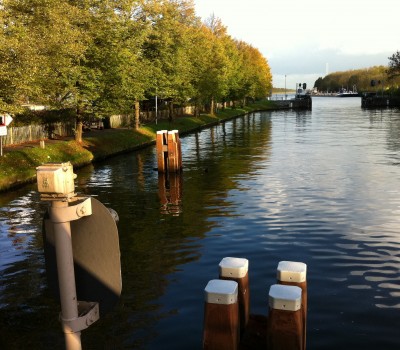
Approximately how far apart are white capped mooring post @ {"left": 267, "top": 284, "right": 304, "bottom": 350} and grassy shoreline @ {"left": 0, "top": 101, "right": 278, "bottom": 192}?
21799 millimetres

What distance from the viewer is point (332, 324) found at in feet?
29.3

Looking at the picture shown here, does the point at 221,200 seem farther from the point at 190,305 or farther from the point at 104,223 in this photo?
the point at 104,223

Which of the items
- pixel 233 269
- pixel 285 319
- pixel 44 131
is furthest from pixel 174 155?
pixel 285 319

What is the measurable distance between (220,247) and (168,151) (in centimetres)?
1420

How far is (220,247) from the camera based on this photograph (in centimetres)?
1393

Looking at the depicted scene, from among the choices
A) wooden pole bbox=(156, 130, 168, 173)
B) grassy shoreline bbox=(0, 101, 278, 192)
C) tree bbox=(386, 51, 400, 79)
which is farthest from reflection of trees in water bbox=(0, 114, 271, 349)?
tree bbox=(386, 51, 400, 79)

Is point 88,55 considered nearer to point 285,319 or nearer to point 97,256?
point 285,319

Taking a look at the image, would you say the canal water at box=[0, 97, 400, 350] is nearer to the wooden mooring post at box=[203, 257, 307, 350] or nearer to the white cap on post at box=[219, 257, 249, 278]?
the white cap on post at box=[219, 257, 249, 278]

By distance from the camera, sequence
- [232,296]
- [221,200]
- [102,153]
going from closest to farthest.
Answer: [232,296], [221,200], [102,153]

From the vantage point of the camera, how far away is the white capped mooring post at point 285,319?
5.25 metres

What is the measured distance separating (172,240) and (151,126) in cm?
4137

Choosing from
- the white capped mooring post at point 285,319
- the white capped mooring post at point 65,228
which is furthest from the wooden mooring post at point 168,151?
the white capped mooring post at point 65,228

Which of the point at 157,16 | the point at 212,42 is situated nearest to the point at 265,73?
the point at 212,42

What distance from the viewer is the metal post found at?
3145 mm
